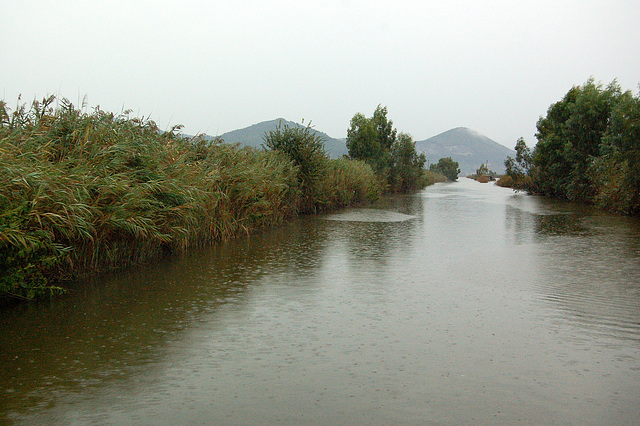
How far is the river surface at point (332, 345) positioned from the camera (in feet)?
13.5

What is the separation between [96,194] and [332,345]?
16.2 feet

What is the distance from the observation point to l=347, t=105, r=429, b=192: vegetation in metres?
48.0

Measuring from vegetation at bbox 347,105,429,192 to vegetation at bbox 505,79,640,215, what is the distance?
10.6 m

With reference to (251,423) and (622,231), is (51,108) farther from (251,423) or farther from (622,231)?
(622,231)

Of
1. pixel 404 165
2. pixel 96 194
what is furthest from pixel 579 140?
pixel 96 194

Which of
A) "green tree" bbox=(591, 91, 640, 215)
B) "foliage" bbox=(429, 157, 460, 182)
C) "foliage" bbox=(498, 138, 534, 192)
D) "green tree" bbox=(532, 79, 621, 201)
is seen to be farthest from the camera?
"foliage" bbox=(429, 157, 460, 182)

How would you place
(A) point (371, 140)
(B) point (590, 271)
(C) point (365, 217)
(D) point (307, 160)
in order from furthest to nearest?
1. (A) point (371, 140)
2. (D) point (307, 160)
3. (C) point (365, 217)
4. (B) point (590, 271)

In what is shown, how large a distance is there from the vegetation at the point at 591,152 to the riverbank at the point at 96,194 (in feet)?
52.8

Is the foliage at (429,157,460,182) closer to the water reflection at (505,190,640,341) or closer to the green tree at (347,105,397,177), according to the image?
the green tree at (347,105,397,177)

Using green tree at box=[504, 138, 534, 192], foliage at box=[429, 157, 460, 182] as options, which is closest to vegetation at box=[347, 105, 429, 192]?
green tree at box=[504, 138, 534, 192]

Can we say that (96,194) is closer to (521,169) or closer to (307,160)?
(307,160)

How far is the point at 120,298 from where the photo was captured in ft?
24.6

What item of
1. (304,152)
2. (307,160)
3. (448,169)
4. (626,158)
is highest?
(448,169)

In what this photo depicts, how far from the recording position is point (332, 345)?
18.2 feet
